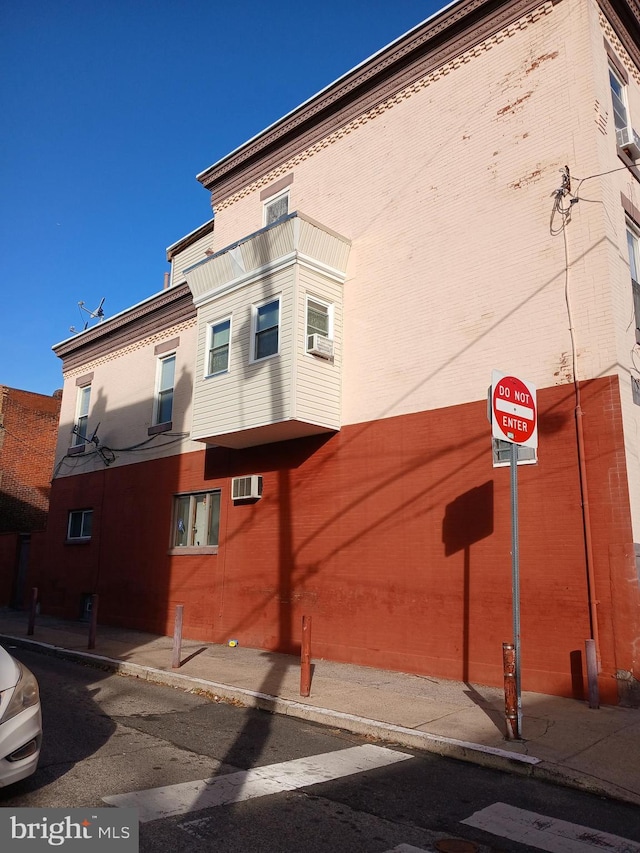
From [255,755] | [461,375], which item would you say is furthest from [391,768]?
[461,375]

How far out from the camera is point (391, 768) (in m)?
6.22

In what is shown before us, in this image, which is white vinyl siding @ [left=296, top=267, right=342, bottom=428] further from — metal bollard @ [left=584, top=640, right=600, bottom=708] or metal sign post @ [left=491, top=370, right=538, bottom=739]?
metal bollard @ [left=584, top=640, right=600, bottom=708]

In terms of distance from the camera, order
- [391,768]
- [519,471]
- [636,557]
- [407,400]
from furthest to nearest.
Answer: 1. [407,400]
2. [519,471]
3. [636,557]
4. [391,768]

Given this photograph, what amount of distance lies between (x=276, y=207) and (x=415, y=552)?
29.5 ft

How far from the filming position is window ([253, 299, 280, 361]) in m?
13.3

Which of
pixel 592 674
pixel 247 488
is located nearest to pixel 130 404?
pixel 247 488

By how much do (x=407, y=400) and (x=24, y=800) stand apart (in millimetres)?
8360

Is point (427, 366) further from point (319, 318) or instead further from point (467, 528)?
point (467, 528)

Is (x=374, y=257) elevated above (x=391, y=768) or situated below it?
above

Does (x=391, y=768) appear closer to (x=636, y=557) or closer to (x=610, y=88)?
(x=636, y=557)

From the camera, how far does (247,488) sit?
14086mm

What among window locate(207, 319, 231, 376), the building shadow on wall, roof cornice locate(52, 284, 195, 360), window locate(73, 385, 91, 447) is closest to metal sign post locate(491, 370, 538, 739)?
the building shadow on wall

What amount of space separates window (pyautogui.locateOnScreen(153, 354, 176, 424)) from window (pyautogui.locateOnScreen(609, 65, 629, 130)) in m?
11.6

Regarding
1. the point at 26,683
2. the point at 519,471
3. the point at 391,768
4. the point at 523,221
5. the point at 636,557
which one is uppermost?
the point at 523,221
